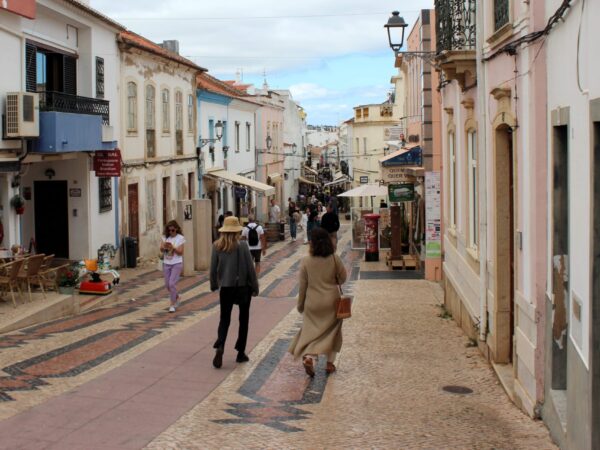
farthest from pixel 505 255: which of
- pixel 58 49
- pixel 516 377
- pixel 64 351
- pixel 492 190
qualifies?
pixel 58 49

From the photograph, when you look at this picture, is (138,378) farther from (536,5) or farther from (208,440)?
(536,5)

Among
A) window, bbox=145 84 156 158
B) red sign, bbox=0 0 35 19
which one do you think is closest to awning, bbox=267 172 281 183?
window, bbox=145 84 156 158

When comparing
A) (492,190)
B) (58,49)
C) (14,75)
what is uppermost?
(58,49)

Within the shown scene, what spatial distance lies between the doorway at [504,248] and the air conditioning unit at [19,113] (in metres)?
8.76

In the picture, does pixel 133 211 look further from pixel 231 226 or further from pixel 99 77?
pixel 231 226

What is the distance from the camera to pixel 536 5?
22.2 feet

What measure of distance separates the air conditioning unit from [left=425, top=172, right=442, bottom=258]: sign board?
7429 millimetres

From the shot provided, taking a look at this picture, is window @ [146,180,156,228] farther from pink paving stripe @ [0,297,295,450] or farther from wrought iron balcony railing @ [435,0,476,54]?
pink paving stripe @ [0,297,295,450]

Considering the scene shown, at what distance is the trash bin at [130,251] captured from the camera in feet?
71.3

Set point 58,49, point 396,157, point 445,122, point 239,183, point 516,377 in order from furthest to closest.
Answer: point 239,183, point 396,157, point 58,49, point 445,122, point 516,377

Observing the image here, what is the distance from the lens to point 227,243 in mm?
8641

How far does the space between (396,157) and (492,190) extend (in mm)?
13162

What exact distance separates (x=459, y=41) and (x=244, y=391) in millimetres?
5823

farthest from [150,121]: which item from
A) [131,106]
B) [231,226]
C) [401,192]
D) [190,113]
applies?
[231,226]
